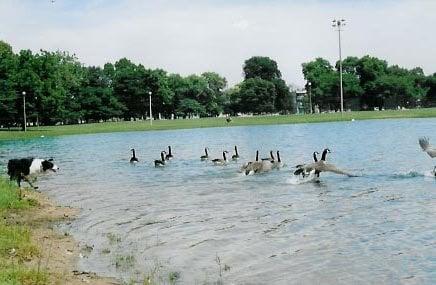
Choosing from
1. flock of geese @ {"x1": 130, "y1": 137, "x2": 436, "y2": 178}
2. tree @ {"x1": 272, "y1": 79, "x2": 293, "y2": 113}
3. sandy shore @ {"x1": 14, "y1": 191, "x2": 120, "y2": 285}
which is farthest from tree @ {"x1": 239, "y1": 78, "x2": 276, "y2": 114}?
sandy shore @ {"x1": 14, "y1": 191, "x2": 120, "y2": 285}

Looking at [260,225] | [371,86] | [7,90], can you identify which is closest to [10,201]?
[260,225]

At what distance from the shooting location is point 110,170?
125 feet

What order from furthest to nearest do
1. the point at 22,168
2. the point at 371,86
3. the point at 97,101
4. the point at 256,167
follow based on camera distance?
1. the point at 371,86
2. the point at 97,101
3. the point at 256,167
4. the point at 22,168

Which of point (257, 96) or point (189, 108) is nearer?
point (257, 96)

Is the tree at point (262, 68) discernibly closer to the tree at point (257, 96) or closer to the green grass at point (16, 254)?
the tree at point (257, 96)

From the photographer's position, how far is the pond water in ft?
41.3

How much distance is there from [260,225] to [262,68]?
164746 millimetres

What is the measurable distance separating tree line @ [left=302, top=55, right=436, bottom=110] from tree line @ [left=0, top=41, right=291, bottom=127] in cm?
1188

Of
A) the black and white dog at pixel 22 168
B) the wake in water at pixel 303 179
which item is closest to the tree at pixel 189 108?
the wake in water at pixel 303 179

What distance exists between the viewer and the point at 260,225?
57.0 feet

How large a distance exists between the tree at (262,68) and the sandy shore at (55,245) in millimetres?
159138

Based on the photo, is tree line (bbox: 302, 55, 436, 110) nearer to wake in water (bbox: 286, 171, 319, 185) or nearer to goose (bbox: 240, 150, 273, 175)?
goose (bbox: 240, 150, 273, 175)

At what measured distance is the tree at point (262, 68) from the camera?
179 metres

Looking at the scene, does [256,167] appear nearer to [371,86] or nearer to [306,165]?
[306,165]
